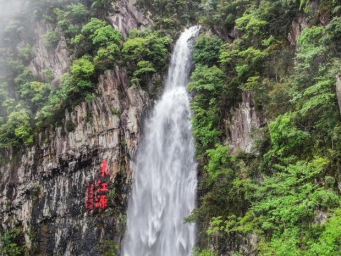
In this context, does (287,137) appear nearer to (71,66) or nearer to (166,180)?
(166,180)

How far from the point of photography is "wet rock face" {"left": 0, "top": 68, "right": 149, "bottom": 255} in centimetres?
1819

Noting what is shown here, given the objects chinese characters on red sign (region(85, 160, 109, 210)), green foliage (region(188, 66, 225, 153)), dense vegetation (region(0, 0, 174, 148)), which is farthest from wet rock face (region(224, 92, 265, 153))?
chinese characters on red sign (region(85, 160, 109, 210))

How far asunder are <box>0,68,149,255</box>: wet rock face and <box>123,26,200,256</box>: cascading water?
911mm

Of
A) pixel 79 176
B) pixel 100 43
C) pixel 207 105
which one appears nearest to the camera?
pixel 207 105

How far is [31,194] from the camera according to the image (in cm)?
2056

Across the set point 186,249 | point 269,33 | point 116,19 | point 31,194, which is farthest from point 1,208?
point 269,33

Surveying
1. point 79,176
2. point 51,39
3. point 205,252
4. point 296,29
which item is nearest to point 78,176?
point 79,176

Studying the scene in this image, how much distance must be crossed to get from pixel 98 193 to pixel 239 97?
31.1 ft

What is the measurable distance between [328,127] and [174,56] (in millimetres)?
12866

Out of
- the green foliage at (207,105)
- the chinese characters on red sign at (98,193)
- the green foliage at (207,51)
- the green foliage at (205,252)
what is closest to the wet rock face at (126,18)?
the green foliage at (207,51)

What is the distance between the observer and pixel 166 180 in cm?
1666

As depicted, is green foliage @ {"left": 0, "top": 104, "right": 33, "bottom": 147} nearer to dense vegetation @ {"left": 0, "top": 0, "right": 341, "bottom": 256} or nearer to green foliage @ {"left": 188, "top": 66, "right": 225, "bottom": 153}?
dense vegetation @ {"left": 0, "top": 0, "right": 341, "bottom": 256}

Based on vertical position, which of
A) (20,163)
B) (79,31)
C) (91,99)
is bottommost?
(20,163)

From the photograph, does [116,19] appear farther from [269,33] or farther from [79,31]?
[269,33]
